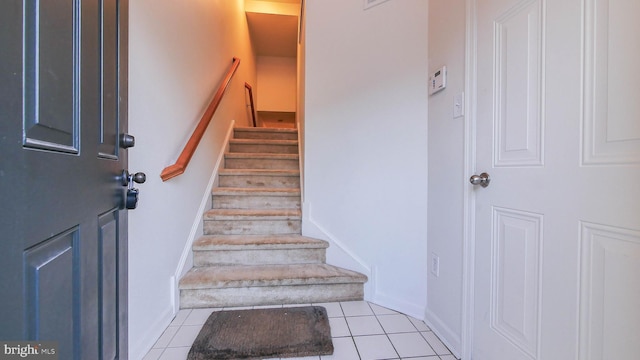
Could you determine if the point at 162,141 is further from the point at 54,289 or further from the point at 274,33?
the point at 274,33

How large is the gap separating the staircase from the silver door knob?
1.01m

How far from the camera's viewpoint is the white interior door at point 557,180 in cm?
71

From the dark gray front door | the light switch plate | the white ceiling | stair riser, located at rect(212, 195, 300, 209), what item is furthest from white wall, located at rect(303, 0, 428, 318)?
the white ceiling

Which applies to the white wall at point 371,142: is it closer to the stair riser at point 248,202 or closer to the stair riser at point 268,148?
the stair riser at point 248,202

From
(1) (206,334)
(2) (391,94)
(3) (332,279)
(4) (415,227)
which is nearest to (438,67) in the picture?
(2) (391,94)

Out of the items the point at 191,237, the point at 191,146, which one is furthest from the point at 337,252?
the point at 191,146

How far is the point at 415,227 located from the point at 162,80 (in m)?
1.69

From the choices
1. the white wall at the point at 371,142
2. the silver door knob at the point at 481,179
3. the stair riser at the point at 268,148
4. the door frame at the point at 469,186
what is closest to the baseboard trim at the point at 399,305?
the white wall at the point at 371,142

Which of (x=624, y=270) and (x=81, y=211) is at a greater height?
(x=81, y=211)

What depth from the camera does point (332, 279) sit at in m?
1.83

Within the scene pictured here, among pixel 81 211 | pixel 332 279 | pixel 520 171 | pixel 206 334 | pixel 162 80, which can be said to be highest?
pixel 162 80

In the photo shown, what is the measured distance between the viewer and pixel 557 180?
87 centimetres

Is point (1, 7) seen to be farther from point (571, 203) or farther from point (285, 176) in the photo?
point (285, 176)

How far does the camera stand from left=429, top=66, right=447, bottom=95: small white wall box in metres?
1.47
